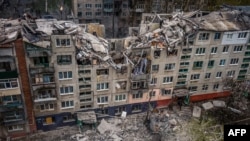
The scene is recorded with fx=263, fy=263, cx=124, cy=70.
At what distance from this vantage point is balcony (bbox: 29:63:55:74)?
41625mm

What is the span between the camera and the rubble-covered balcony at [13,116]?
43222 millimetres

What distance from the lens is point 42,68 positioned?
4219cm

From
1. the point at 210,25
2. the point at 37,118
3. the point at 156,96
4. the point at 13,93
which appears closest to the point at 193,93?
the point at 156,96

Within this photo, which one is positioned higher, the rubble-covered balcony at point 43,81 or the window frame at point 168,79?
the rubble-covered balcony at point 43,81

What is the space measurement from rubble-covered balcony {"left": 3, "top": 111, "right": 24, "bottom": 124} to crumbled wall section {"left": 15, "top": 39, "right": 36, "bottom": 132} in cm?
119

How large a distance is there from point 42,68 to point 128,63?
14.8 meters

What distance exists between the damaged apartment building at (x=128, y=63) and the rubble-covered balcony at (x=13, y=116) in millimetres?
1443

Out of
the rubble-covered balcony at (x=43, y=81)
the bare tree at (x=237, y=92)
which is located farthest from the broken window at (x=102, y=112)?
the bare tree at (x=237, y=92)

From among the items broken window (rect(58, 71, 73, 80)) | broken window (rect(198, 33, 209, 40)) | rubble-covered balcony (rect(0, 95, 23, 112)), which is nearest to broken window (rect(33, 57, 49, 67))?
broken window (rect(58, 71, 73, 80))

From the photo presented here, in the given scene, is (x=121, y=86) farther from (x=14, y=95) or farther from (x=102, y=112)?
(x=14, y=95)

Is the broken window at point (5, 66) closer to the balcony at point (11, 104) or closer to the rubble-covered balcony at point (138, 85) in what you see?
the balcony at point (11, 104)

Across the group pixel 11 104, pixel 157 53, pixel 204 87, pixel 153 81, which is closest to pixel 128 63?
pixel 157 53

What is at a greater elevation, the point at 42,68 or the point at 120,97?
the point at 42,68

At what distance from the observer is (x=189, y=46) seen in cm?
4928
